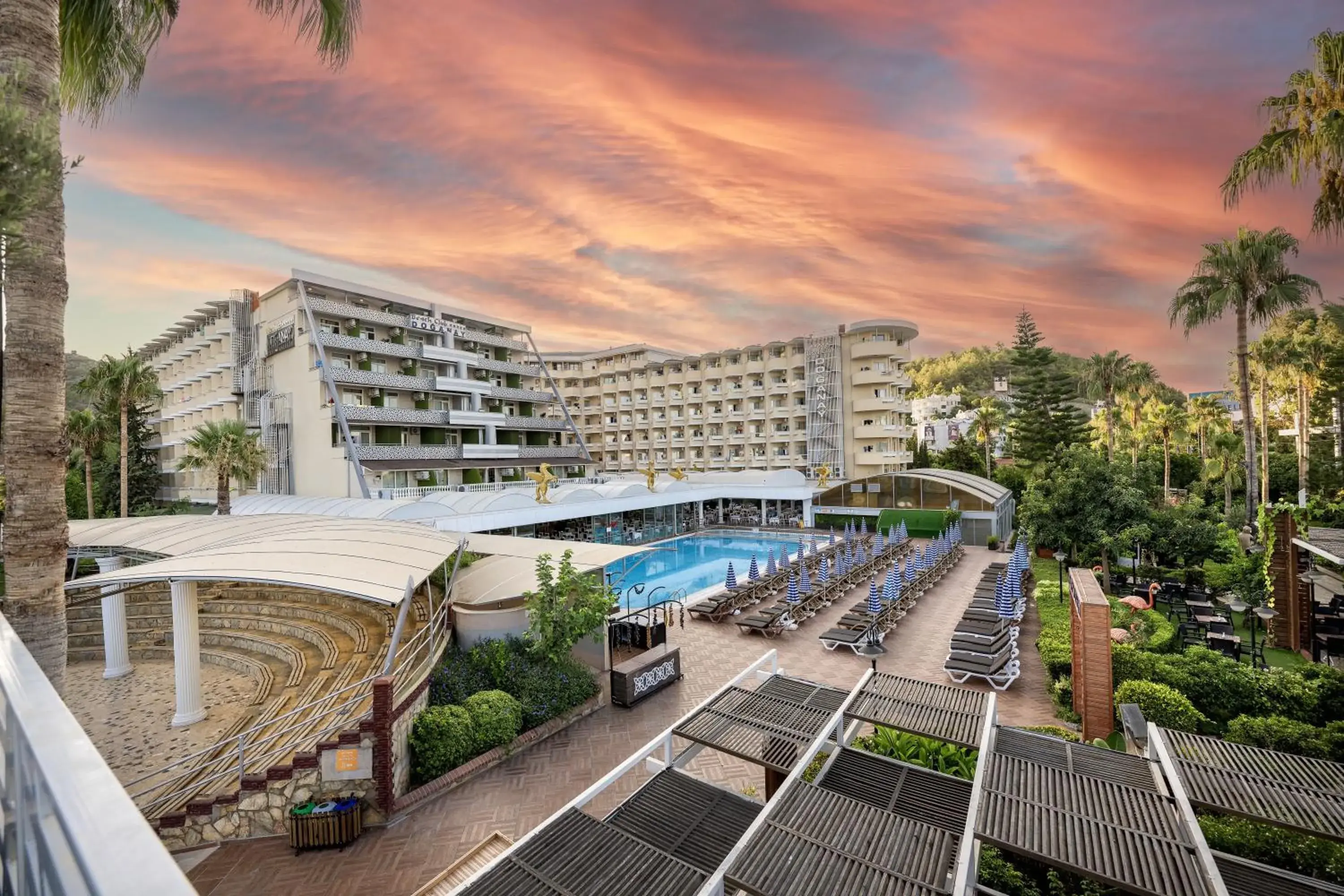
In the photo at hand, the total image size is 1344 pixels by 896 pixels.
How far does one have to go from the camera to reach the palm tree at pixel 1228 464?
1455 inches

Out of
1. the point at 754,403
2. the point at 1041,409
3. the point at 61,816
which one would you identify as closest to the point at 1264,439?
the point at 1041,409

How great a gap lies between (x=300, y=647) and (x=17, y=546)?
34.8 ft

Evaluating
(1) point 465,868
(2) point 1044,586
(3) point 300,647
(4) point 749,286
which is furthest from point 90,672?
(4) point 749,286

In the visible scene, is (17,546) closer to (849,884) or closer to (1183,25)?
(849,884)

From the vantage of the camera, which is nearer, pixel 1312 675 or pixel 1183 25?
pixel 1312 675

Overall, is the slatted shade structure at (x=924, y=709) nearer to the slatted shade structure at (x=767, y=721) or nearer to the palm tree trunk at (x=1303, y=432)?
the slatted shade structure at (x=767, y=721)

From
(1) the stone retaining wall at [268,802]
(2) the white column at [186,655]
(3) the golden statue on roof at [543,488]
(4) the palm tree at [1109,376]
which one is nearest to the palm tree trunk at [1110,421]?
(4) the palm tree at [1109,376]

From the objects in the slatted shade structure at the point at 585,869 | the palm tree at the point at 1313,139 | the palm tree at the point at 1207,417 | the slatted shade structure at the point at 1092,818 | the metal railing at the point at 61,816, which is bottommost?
the slatted shade structure at the point at 585,869

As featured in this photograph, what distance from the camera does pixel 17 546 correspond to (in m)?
6.41

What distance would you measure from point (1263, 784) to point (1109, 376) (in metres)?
40.0

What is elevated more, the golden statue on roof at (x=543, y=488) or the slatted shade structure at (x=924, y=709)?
the golden statue on roof at (x=543, y=488)

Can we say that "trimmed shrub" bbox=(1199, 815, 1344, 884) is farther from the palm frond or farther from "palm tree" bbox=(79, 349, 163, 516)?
"palm tree" bbox=(79, 349, 163, 516)

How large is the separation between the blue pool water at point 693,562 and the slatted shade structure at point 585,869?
51.3 feet

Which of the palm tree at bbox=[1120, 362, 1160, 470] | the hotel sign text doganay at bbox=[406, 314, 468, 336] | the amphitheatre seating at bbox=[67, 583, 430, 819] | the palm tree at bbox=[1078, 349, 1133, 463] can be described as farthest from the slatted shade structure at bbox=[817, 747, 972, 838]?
the palm tree at bbox=[1120, 362, 1160, 470]
